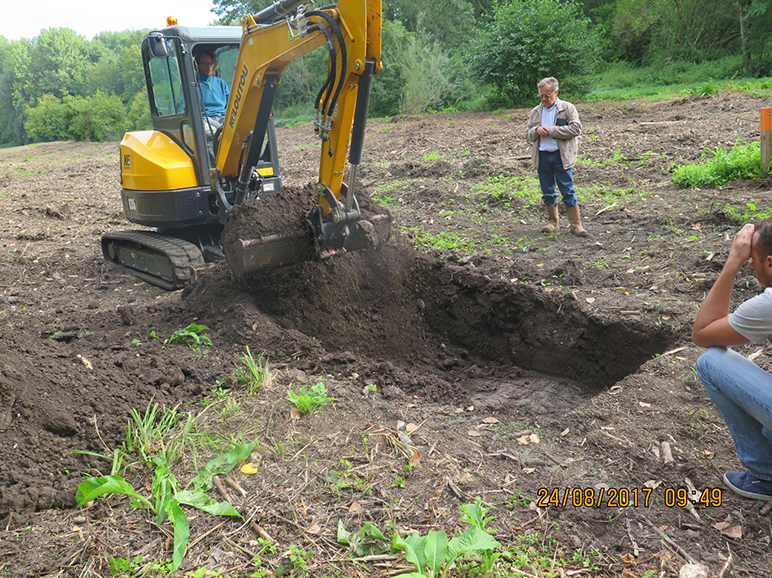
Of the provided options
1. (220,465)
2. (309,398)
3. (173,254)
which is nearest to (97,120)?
(173,254)

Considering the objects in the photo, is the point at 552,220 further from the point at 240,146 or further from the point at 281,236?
the point at 240,146

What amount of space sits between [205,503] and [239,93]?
3.99m

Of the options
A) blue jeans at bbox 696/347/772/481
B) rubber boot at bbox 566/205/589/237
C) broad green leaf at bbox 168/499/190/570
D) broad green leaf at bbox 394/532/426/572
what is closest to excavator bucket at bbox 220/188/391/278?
broad green leaf at bbox 168/499/190/570

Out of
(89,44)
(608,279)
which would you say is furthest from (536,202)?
(89,44)

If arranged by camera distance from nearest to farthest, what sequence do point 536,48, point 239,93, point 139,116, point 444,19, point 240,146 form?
point 239,93
point 240,146
point 536,48
point 444,19
point 139,116

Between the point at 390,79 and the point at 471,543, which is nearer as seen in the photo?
the point at 471,543

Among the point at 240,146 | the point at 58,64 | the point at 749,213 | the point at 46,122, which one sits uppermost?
the point at 58,64

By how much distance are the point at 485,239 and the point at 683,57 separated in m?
23.3

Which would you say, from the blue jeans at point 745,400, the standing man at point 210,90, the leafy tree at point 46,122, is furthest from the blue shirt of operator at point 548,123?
the leafy tree at point 46,122

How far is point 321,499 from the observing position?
2812 millimetres

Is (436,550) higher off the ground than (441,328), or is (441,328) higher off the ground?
(436,550)

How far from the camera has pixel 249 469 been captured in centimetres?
305

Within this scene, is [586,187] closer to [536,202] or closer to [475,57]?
[536,202]

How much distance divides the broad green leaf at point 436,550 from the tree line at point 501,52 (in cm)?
1830
